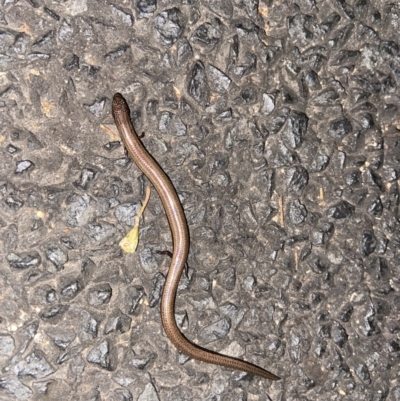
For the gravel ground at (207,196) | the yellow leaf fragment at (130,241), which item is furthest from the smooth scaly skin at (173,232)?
the yellow leaf fragment at (130,241)

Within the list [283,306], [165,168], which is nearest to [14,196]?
[165,168]

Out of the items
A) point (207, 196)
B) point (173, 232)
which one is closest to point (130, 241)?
point (173, 232)

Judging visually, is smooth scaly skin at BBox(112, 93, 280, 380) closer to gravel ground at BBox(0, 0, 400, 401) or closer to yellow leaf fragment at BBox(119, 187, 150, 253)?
gravel ground at BBox(0, 0, 400, 401)

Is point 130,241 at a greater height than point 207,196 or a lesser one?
lesser

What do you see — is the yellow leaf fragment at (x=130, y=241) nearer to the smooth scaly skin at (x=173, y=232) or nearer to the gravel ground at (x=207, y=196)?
the gravel ground at (x=207, y=196)

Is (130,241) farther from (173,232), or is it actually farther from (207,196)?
(207,196)

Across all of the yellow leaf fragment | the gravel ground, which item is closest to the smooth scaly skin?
the gravel ground

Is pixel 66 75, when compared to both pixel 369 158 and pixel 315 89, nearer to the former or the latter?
pixel 315 89
